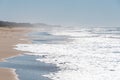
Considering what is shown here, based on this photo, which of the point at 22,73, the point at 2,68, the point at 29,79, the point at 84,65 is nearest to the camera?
the point at 29,79

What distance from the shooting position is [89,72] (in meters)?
14.1

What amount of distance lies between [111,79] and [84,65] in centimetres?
361

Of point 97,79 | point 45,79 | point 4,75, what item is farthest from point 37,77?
point 97,79

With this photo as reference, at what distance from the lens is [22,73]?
45.9 ft

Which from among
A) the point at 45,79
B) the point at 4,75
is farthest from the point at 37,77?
the point at 4,75

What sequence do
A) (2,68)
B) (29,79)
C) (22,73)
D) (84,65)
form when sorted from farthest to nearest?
(84,65), (2,68), (22,73), (29,79)

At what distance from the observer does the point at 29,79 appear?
12531 mm

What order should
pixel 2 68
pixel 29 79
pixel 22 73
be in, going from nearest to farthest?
pixel 29 79
pixel 22 73
pixel 2 68

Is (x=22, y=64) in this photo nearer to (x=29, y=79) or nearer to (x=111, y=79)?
(x=29, y=79)

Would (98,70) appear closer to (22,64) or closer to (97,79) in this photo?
(97,79)

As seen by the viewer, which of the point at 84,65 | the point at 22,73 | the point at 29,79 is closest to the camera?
the point at 29,79

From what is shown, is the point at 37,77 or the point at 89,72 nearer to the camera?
the point at 37,77

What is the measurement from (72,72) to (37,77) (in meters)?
1.83

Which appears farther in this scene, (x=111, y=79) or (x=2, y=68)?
(x=2, y=68)
